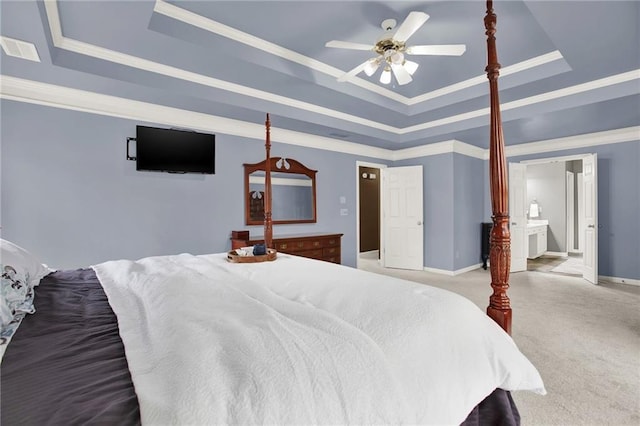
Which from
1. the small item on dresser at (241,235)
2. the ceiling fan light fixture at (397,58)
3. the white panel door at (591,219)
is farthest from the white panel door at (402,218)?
the ceiling fan light fixture at (397,58)

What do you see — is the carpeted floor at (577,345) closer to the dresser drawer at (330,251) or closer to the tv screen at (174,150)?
the dresser drawer at (330,251)

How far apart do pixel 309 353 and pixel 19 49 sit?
3108 mm

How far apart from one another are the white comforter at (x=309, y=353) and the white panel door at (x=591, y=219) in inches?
183

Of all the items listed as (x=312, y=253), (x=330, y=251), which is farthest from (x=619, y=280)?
(x=312, y=253)

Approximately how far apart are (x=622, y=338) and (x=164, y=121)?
5.04 metres

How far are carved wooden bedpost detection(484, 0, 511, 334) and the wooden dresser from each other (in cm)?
285

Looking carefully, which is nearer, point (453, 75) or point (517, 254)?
point (453, 75)

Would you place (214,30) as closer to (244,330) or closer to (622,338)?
(244,330)

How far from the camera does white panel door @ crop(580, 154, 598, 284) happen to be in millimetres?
4672

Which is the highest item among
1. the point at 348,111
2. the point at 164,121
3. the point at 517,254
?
the point at 348,111

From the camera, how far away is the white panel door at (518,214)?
18.5 feet

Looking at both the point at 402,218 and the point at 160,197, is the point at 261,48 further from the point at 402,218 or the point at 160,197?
the point at 402,218

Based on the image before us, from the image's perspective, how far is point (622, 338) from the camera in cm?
275

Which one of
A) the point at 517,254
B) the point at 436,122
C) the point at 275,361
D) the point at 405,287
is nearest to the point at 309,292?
the point at 405,287
